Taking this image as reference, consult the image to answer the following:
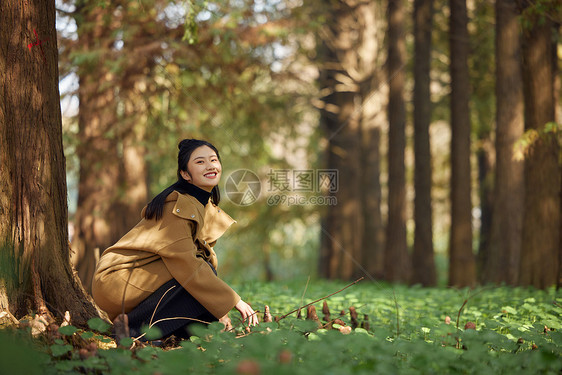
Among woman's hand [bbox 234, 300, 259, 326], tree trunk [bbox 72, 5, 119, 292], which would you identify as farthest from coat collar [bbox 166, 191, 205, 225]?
tree trunk [bbox 72, 5, 119, 292]

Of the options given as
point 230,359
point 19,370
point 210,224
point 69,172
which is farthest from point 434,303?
point 69,172

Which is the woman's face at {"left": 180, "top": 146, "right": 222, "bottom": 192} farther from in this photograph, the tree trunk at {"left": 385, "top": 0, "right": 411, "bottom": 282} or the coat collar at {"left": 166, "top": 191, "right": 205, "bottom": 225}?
the tree trunk at {"left": 385, "top": 0, "right": 411, "bottom": 282}

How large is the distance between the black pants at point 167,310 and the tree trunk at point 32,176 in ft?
1.58

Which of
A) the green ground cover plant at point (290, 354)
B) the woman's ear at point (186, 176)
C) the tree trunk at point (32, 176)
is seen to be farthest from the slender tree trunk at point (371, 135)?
the green ground cover plant at point (290, 354)

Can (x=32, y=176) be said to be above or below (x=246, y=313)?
above

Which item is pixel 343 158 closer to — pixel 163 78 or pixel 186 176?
pixel 163 78

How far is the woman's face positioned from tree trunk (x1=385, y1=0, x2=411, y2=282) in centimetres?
738

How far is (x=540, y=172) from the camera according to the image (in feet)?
23.2

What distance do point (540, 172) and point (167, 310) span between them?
17.2 feet

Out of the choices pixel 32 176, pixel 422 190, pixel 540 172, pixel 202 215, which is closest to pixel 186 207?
pixel 202 215

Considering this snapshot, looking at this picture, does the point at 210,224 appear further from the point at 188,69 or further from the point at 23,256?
the point at 188,69

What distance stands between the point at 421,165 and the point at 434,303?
14.9 ft

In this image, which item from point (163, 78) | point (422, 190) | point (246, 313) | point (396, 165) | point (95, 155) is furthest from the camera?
point (396, 165)

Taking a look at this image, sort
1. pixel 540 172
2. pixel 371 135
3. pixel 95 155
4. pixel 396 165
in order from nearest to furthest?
pixel 540 172 < pixel 95 155 < pixel 396 165 < pixel 371 135
